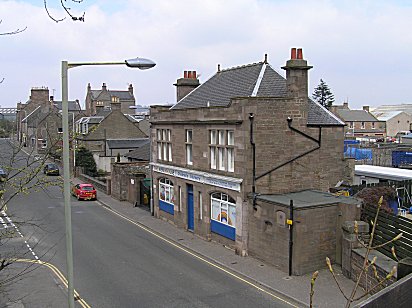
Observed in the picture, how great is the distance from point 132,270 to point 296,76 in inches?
449

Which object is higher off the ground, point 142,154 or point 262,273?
point 142,154

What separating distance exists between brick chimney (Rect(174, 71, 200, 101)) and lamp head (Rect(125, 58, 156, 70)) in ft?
69.7

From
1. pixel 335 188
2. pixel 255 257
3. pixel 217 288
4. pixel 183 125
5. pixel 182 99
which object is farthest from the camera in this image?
pixel 182 99

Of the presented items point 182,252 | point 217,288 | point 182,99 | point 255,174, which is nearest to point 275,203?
point 255,174

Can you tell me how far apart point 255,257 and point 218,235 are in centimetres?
327

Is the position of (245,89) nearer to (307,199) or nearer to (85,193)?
(307,199)

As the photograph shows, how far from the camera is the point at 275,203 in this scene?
18.6 m

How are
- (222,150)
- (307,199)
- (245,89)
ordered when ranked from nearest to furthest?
(307,199) < (222,150) < (245,89)

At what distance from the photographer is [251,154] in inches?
797

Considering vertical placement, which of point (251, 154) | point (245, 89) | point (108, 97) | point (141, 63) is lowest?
point (251, 154)

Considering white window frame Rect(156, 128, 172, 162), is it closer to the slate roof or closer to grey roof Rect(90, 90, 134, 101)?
the slate roof

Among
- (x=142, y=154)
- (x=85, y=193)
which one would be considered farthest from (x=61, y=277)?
(x=142, y=154)

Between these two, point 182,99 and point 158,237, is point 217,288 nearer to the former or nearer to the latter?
point 158,237

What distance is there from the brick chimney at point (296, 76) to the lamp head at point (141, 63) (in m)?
13.1
